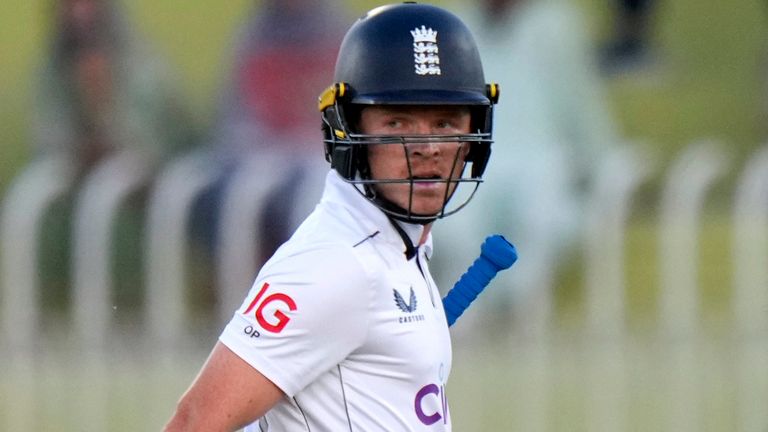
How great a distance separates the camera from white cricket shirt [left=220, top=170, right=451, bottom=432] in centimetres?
280

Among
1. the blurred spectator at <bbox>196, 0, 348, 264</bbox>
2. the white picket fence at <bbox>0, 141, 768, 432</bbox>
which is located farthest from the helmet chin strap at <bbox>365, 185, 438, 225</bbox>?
the blurred spectator at <bbox>196, 0, 348, 264</bbox>

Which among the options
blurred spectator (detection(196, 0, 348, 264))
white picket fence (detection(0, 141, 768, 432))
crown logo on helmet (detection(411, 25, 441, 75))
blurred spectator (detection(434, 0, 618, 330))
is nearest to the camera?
crown logo on helmet (detection(411, 25, 441, 75))

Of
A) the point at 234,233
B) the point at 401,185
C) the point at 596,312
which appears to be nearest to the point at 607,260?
the point at 596,312

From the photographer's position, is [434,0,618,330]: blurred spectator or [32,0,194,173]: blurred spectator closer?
[32,0,194,173]: blurred spectator

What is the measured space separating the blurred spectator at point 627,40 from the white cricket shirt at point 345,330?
16.3 feet

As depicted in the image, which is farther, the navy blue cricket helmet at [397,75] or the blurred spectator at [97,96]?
the blurred spectator at [97,96]

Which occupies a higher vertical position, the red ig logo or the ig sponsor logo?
the red ig logo

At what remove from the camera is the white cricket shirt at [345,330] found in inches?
110

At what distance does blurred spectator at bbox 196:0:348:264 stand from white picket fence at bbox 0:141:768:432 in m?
0.09

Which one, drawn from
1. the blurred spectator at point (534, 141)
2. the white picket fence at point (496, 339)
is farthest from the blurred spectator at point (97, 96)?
the blurred spectator at point (534, 141)

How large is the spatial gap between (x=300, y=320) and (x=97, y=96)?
4198mm

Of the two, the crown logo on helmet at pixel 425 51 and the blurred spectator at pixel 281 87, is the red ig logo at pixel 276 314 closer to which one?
the crown logo on helmet at pixel 425 51

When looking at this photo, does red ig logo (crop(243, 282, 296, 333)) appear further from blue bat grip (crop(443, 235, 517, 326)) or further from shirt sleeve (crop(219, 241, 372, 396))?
blue bat grip (crop(443, 235, 517, 326))

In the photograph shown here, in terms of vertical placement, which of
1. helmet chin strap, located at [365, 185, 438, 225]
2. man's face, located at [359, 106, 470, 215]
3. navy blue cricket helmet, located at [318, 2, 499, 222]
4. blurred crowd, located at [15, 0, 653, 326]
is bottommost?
blurred crowd, located at [15, 0, 653, 326]
